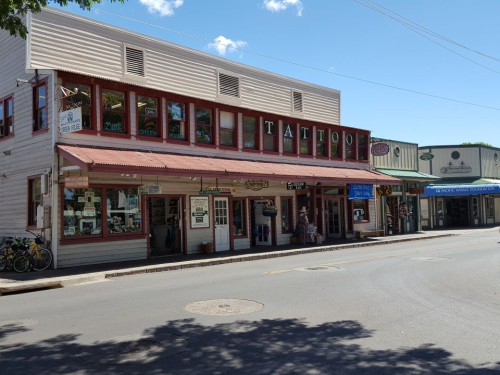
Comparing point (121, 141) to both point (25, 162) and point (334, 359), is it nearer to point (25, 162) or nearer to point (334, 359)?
point (25, 162)

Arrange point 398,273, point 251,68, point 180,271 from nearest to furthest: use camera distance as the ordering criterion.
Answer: point 398,273, point 180,271, point 251,68

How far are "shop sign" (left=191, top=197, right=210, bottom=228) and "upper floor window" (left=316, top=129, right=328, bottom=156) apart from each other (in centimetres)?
782

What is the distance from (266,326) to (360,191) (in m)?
18.1

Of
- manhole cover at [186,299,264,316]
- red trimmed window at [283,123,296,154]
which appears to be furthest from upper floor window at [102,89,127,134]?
manhole cover at [186,299,264,316]

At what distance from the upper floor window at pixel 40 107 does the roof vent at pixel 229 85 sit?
8.03 metres

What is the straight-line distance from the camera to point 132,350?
5.74 metres

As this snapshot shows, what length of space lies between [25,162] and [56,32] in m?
4.46

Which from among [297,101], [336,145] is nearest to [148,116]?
[297,101]

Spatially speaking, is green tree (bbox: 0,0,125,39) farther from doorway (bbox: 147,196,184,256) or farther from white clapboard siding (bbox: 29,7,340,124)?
doorway (bbox: 147,196,184,256)

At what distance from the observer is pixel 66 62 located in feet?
52.7

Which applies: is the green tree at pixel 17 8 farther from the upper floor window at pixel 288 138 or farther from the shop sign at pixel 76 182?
the upper floor window at pixel 288 138

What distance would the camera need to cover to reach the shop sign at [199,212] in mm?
17739

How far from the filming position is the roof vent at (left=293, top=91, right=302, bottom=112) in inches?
952

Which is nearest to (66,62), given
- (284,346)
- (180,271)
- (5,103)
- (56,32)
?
(56,32)
